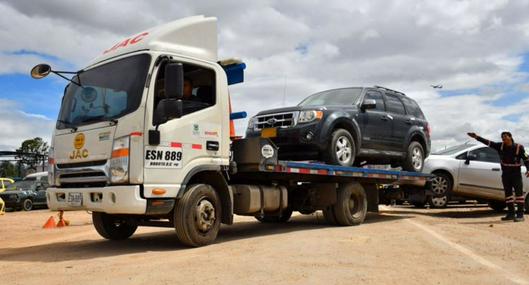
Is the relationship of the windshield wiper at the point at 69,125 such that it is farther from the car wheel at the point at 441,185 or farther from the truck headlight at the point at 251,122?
the car wheel at the point at 441,185

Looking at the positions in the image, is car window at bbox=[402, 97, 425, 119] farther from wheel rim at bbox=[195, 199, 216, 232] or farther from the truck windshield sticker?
the truck windshield sticker

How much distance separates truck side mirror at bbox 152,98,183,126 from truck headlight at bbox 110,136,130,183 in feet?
1.43

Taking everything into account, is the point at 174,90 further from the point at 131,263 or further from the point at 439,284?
the point at 439,284

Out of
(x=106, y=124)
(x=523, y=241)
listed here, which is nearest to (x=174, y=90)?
(x=106, y=124)

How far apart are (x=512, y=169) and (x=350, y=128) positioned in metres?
4.41

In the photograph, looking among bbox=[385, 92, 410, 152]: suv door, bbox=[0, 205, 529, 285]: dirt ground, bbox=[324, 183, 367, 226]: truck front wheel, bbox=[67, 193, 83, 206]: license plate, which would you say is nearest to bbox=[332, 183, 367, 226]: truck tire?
bbox=[324, 183, 367, 226]: truck front wheel

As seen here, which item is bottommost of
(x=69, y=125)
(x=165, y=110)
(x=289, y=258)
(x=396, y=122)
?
(x=289, y=258)

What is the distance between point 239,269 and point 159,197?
1731 millimetres

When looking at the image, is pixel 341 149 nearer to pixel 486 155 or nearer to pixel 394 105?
pixel 394 105

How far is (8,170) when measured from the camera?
Result: 64562 millimetres

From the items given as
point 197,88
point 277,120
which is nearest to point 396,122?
point 277,120

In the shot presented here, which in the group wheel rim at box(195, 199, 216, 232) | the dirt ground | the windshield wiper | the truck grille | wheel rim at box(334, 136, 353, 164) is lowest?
the dirt ground

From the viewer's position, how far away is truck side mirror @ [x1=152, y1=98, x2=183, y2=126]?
6664 millimetres

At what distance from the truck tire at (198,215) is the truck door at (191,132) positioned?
25cm
